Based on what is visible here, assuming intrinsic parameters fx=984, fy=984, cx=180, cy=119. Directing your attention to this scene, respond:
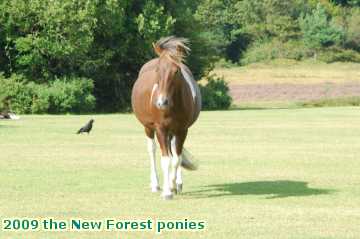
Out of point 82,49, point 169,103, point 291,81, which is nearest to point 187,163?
point 169,103

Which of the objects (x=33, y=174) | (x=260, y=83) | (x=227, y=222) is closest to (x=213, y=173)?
(x=33, y=174)

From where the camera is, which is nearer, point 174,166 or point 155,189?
point 174,166

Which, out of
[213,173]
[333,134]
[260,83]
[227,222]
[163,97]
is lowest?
[260,83]

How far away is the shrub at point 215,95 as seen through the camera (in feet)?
201

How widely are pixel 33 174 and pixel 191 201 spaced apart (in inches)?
194

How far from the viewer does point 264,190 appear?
649 inches

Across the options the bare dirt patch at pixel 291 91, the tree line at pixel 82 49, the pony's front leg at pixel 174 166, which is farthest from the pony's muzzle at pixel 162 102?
the bare dirt patch at pixel 291 91

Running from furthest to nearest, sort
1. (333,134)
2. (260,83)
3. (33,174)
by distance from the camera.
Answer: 1. (260,83)
2. (333,134)
3. (33,174)

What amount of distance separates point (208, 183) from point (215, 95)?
145 feet

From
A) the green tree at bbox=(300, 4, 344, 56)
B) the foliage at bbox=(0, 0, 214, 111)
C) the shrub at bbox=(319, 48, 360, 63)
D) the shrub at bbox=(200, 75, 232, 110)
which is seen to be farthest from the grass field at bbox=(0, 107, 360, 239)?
the green tree at bbox=(300, 4, 344, 56)

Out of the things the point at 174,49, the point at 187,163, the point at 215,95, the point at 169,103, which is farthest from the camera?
the point at 215,95

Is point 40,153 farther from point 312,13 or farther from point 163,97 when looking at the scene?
point 312,13

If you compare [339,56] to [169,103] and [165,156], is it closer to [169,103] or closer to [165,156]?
[165,156]

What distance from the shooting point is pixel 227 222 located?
12672 millimetres
